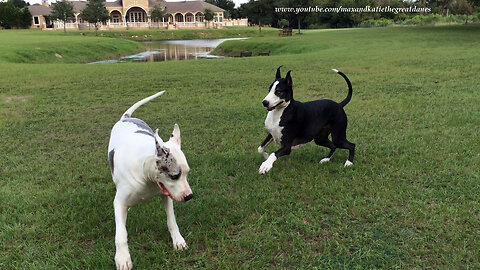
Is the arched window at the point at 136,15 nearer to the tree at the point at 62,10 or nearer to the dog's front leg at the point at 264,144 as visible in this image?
the tree at the point at 62,10

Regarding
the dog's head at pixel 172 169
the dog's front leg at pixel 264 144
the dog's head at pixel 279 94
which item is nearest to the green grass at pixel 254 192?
the dog's front leg at pixel 264 144

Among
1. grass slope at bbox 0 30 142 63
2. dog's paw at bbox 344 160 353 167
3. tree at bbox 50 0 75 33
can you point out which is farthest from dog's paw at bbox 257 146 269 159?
tree at bbox 50 0 75 33

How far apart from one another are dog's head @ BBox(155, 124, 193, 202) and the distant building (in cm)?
7992

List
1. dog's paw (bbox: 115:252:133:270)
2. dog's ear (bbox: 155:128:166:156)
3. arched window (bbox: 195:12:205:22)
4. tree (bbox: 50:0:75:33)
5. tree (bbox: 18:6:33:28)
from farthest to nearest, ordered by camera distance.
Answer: arched window (bbox: 195:12:205:22) < tree (bbox: 18:6:33:28) < tree (bbox: 50:0:75:33) < dog's paw (bbox: 115:252:133:270) < dog's ear (bbox: 155:128:166:156)

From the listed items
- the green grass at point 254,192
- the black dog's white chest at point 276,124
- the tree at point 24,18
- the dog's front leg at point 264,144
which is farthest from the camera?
the tree at point 24,18

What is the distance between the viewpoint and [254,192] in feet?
14.7

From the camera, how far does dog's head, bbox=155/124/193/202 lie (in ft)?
8.52

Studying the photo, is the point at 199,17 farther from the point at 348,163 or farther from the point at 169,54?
the point at 348,163

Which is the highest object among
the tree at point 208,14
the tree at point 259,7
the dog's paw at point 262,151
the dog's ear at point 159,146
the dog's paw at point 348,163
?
the tree at point 208,14

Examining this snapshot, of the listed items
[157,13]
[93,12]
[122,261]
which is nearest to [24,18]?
[93,12]

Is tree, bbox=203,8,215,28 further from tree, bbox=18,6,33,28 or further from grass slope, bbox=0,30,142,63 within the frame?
grass slope, bbox=0,30,142,63

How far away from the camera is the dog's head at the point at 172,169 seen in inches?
102

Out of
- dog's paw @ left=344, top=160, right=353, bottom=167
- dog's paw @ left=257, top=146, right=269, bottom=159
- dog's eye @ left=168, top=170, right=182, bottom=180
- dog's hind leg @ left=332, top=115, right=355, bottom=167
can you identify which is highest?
dog's eye @ left=168, top=170, right=182, bottom=180

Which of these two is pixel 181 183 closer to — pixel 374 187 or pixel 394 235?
pixel 394 235
